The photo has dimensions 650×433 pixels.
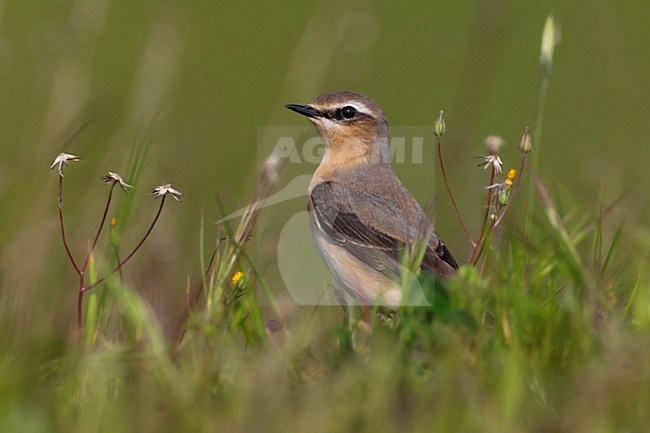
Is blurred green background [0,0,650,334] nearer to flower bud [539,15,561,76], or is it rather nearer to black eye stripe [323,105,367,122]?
flower bud [539,15,561,76]

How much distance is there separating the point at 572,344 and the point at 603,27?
4405 millimetres

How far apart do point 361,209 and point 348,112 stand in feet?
3.24

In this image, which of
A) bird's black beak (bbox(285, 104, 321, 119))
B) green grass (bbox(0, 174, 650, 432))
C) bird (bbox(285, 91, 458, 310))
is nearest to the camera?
green grass (bbox(0, 174, 650, 432))

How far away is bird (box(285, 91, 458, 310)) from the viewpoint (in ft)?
22.4

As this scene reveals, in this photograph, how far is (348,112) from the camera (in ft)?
26.2

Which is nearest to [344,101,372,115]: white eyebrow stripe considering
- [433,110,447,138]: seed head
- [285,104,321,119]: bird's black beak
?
[285,104,321,119]: bird's black beak

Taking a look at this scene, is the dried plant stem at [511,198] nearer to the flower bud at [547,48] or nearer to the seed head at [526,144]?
the seed head at [526,144]

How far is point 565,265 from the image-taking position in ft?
16.2

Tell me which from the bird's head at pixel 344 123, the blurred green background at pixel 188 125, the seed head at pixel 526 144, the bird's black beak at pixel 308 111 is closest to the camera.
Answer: the seed head at pixel 526 144

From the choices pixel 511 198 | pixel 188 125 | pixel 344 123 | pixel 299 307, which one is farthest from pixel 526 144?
pixel 188 125

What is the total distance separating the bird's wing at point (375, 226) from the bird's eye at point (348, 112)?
0.74m

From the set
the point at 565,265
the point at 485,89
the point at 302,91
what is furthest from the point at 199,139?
the point at 565,265

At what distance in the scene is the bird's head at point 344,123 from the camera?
7.93m

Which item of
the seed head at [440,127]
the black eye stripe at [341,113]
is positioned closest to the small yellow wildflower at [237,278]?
the seed head at [440,127]
